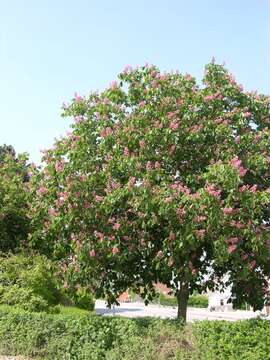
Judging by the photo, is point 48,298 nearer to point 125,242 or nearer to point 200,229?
point 125,242

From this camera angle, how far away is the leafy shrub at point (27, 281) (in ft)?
48.4

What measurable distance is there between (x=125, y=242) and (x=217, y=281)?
8.75 ft

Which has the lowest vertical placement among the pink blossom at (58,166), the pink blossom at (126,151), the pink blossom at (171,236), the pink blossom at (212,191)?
the pink blossom at (171,236)

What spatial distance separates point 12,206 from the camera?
17.6 metres

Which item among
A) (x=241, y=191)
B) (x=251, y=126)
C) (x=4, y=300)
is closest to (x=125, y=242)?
(x=241, y=191)

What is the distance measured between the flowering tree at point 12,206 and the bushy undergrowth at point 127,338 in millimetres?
5384

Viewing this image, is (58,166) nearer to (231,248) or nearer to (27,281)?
(231,248)

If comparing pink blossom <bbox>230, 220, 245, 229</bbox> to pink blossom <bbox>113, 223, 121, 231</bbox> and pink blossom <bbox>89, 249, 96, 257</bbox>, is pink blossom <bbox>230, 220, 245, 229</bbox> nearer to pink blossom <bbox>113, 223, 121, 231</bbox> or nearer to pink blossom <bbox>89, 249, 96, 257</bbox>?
pink blossom <bbox>113, 223, 121, 231</bbox>

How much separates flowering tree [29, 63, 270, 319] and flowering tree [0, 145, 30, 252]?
498 centimetres

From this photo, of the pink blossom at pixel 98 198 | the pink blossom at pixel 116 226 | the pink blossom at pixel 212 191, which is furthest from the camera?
the pink blossom at pixel 98 198

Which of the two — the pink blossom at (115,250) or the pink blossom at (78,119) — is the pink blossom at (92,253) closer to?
the pink blossom at (115,250)

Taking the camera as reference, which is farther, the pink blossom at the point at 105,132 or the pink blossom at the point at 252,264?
the pink blossom at the point at 105,132

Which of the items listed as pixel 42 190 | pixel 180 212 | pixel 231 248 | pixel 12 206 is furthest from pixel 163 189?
pixel 12 206

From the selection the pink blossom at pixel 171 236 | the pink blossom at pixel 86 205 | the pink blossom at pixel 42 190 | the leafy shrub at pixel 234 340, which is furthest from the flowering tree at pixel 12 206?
the leafy shrub at pixel 234 340
